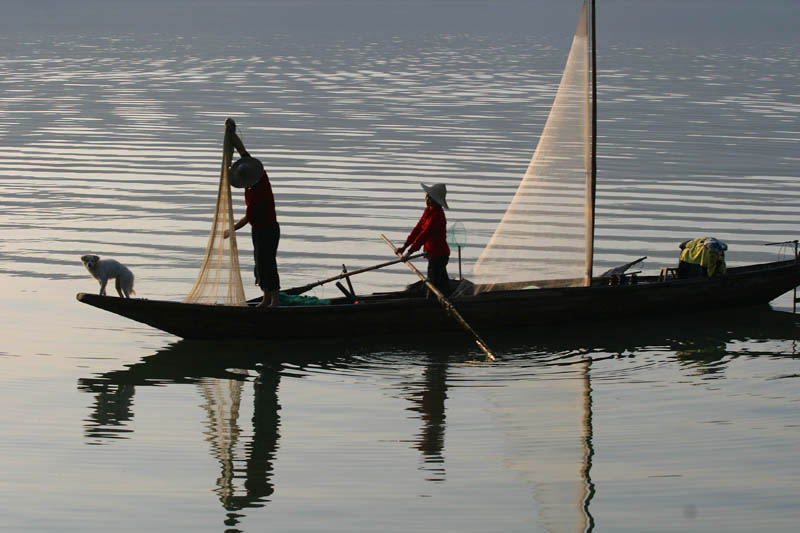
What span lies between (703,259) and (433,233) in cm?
405

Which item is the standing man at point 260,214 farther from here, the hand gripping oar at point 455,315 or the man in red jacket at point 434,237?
the man in red jacket at point 434,237

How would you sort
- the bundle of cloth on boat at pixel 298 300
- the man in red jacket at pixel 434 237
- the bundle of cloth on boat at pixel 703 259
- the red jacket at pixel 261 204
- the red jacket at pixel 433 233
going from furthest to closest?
1. the bundle of cloth on boat at pixel 703 259
2. the bundle of cloth on boat at pixel 298 300
3. the red jacket at pixel 433 233
4. the man in red jacket at pixel 434 237
5. the red jacket at pixel 261 204

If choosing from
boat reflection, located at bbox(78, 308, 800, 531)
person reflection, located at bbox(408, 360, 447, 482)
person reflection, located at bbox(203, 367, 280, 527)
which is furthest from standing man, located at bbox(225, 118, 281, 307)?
person reflection, located at bbox(408, 360, 447, 482)

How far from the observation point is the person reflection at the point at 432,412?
1105cm

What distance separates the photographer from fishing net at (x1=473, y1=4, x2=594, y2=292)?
1582 cm

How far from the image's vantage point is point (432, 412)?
1256 centimetres

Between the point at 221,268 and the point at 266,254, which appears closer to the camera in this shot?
the point at 266,254

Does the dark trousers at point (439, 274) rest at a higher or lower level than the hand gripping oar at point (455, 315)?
higher

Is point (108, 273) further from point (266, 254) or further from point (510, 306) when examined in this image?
point (510, 306)

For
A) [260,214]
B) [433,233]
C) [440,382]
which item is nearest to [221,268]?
[260,214]

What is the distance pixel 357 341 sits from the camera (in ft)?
49.3

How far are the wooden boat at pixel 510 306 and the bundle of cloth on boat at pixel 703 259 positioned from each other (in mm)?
169

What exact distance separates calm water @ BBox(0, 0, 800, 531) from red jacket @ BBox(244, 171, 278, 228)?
5.49 feet

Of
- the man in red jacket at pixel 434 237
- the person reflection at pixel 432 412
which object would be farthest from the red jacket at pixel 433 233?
the person reflection at pixel 432 412
